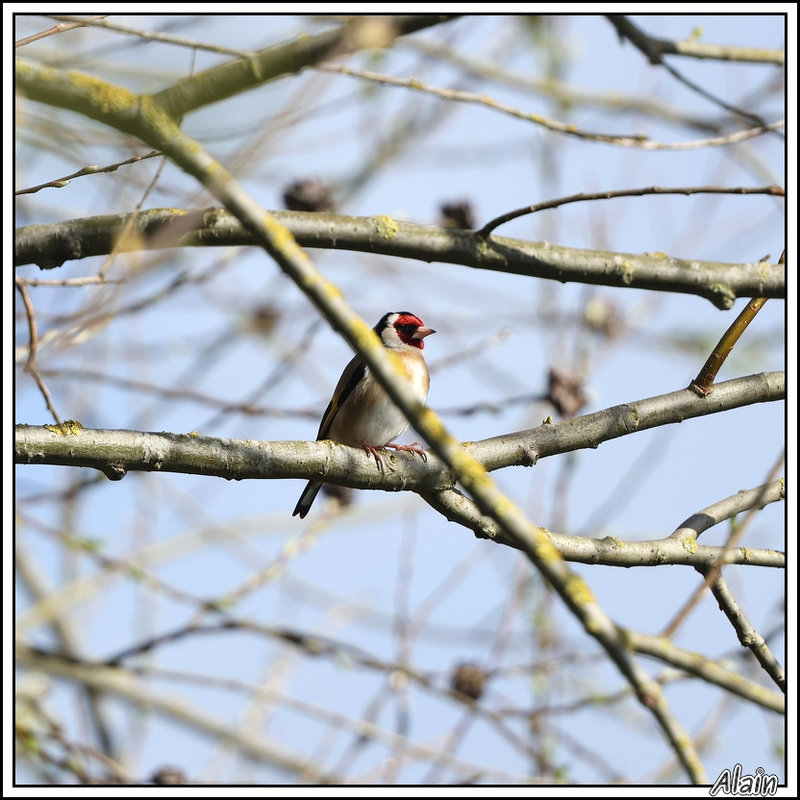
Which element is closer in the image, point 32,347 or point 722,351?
point 32,347

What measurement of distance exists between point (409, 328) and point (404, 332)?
1.4 inches

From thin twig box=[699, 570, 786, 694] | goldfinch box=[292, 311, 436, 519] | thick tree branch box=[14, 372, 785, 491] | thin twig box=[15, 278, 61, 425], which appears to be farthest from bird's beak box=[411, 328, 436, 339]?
thin twig box=[15, 278, 61, 425]

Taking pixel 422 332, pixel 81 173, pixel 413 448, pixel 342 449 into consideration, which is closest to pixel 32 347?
pixel 81 173

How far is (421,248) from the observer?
8.95 ft

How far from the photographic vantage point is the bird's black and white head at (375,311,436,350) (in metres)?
5.09

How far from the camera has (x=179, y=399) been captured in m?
4.08

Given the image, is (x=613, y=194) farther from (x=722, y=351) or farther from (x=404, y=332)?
(x=404, y=332)

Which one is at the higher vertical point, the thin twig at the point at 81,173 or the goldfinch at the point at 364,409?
the goldfinch at the point at 364,409

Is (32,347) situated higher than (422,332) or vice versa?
(422,332)

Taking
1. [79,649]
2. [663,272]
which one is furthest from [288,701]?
[79,649]

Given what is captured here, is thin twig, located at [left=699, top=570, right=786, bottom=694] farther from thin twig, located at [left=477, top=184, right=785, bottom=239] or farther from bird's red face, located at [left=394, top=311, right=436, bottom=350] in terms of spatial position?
bird's red face, located at [left=394, top=311, right=436, bottom=350]

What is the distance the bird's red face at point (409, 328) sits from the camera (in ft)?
17.0

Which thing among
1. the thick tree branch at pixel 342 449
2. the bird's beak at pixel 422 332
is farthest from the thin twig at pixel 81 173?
the bird's beak at pixel 422 332

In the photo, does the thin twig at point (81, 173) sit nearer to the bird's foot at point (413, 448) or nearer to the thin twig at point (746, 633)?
the bird's foot at point (413, 448)
